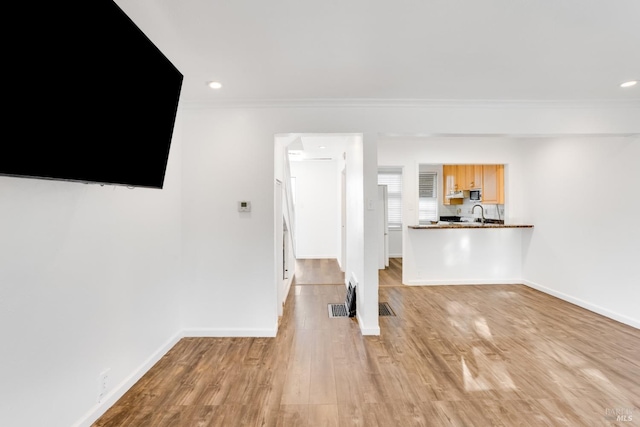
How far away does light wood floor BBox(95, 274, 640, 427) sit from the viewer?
71.4 inches

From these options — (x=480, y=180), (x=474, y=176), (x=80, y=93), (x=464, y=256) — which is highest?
(x=474, y=176)

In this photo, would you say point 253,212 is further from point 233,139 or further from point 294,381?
point 294,381

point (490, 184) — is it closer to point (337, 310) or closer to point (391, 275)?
point (391, 275)

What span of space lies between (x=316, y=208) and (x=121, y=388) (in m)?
5.41

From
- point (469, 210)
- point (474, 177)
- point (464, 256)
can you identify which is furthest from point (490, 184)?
point (469, 210)

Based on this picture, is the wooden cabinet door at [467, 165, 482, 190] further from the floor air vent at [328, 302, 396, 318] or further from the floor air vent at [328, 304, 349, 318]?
the floor air vent at [328, 304, 349, 318]

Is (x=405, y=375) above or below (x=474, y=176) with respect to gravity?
below

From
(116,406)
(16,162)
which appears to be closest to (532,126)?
(16,162)

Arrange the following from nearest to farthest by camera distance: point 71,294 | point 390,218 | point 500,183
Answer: point 71,294 → point 500,183 → point 390,218

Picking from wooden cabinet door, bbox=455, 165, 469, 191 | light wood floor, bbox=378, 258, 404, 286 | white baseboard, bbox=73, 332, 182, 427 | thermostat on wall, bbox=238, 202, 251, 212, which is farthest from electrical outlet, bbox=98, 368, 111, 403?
wooden cabinet door, bbox=455, 165, 469, 191

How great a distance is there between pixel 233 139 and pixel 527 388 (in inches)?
128

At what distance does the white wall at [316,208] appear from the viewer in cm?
702

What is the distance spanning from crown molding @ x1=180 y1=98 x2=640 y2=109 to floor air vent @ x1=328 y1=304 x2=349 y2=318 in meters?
2.40

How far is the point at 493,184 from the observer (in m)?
5.21
